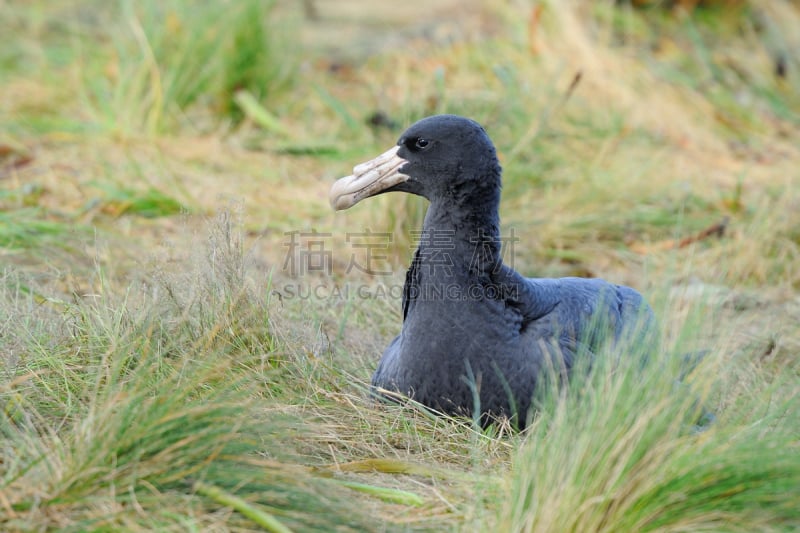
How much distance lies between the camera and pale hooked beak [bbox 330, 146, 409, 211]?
3.79 metres

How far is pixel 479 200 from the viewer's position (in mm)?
3668

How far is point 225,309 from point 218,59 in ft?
12.7

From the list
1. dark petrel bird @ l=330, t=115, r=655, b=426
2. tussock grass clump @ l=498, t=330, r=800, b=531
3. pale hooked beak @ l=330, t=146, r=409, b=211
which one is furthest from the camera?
pale hooked beak @ l=330, t=146, r=409, b=211

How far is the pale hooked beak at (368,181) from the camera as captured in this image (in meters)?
3.79

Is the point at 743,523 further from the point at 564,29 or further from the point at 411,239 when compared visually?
the point at 564,29

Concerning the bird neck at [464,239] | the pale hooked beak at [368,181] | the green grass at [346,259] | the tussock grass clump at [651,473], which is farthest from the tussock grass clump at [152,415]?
the bird neck at [464,239]

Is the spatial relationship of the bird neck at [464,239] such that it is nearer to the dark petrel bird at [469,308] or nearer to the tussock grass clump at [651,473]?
the dark petrel bird at [469,308]

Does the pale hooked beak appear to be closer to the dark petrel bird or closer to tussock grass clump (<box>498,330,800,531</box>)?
the dark petrel bird

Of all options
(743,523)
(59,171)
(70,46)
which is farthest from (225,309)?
(70,46)

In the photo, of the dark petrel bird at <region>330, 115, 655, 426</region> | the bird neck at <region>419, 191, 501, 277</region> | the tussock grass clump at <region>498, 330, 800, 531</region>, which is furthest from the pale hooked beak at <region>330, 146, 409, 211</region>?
the tussock grass clump at <region>498, 330, 800, 531</region>

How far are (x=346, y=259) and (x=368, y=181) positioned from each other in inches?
70.8

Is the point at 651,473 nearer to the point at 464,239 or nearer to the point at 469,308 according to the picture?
the point at 469,308

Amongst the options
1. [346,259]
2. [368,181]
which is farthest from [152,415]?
[346,259]

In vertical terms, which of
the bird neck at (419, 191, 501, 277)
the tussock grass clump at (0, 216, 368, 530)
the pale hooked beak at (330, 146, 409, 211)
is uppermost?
the pale hooked beak at (330, 146, 409, 211)
